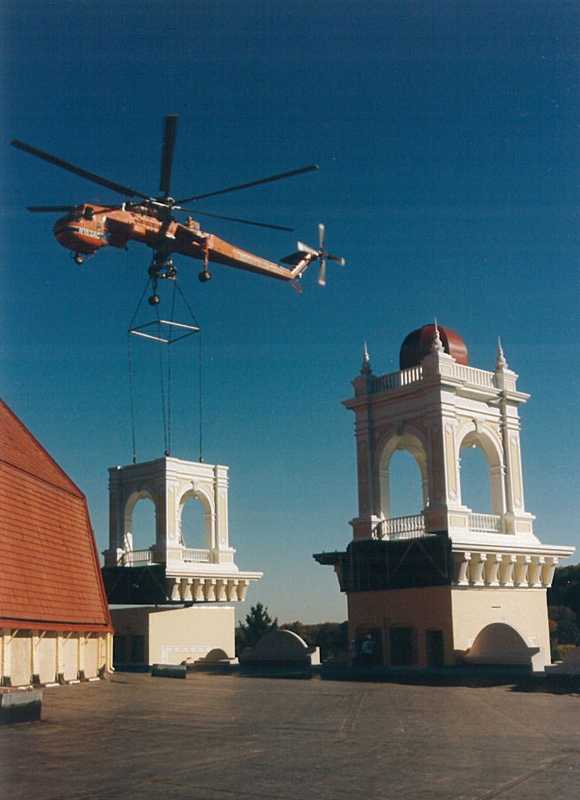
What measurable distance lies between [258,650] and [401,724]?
83.1 feet

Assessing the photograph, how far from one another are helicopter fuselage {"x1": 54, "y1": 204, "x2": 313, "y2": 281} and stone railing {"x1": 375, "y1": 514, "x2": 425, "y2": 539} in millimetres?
13848

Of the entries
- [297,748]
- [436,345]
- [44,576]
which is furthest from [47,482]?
[297,748]

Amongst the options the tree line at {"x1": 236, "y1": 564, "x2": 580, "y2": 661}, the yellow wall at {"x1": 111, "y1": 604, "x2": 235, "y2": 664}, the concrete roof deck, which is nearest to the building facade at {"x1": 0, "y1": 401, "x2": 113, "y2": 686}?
the concrete roof deck

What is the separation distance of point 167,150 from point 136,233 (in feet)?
18.9

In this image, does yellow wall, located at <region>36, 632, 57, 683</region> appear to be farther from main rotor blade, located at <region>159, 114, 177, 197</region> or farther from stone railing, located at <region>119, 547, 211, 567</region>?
stone railing, located at <region>119, 547, 211, 567</region>

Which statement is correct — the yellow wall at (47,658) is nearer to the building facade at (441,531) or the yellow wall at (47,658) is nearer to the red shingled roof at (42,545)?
the red shingled roof at (42,545)

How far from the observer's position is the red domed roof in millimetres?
38750

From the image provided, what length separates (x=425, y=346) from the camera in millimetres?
38688

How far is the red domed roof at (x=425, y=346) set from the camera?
3875 centimetres

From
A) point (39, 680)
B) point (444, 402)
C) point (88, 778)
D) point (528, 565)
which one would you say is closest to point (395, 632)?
point (528, 565)

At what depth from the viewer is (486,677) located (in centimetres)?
2967

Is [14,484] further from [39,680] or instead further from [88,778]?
[88,778]

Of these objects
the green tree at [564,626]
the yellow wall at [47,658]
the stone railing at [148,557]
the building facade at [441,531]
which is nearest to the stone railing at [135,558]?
the stone railing at [148,557]

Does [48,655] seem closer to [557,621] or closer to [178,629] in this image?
[178,629]
